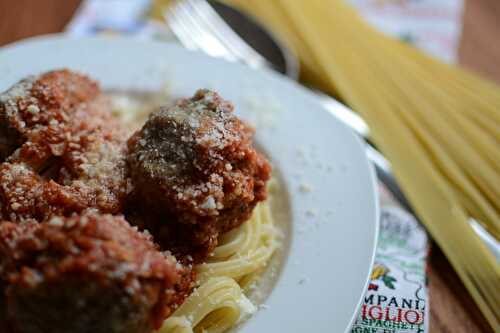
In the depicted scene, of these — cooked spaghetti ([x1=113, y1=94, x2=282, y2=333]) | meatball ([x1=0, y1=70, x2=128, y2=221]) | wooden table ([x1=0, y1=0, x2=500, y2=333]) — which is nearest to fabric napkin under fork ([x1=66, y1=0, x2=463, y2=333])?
wooden table ([x1=0, y1=0, x2=500, y2=333])

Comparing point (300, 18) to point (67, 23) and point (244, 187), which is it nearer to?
point (67, 23)

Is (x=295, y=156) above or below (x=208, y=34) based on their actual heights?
below

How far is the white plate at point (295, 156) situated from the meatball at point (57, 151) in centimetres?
76

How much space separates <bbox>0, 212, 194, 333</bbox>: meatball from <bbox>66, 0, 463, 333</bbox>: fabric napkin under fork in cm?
121

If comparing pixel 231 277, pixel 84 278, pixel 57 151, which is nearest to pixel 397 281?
pixel 231 277

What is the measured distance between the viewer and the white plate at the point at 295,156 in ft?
9.36

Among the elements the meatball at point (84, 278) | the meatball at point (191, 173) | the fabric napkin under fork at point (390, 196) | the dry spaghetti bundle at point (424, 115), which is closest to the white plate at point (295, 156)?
the fabric napkin under fork at point (390, 196)

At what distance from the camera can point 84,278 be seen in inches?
84.1

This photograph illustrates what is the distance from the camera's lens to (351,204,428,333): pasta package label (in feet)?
10.1

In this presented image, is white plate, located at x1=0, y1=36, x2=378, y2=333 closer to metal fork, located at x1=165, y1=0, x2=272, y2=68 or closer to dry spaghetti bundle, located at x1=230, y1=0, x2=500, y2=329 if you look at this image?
dry spaghetti bundle, located at x1=230, y1=0, x2=500, y2=329

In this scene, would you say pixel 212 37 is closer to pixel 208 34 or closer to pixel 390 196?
pixel 208 34

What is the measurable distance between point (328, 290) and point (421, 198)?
4.14ft

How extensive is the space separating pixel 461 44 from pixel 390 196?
2.53 m

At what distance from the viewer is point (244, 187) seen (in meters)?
2.92
